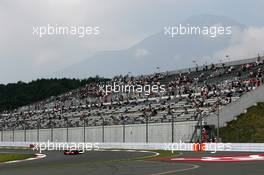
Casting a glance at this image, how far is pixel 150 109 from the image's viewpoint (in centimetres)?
6631

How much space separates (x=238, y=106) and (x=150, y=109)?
14.3m

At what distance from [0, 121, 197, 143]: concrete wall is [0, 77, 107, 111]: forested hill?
8763cm

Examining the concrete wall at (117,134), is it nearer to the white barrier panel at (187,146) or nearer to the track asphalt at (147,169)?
the white barrier panel at (187,146)

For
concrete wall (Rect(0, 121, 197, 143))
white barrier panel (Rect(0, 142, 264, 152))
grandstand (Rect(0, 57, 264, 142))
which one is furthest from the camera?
grandstand (Rect(0, 57, 264, 142))

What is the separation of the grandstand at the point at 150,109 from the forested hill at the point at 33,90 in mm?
73826

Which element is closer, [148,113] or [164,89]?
[148,113]

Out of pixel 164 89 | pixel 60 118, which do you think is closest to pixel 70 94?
pixel 60 118

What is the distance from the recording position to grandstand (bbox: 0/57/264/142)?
55.9 metres

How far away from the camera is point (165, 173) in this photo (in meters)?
19.7

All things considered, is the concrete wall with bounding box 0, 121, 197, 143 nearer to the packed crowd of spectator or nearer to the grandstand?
the grandstand

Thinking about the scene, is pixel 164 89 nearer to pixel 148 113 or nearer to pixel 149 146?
pixel 148 113

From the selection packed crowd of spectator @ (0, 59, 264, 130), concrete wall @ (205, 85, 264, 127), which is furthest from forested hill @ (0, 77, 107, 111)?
concrete wall @ (205, 85, 264, 127)

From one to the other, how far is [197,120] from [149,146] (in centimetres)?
554

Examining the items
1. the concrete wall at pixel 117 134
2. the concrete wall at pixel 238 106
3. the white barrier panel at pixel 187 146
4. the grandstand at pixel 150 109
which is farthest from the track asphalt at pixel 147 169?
the concrete wall at pixel 238 106
